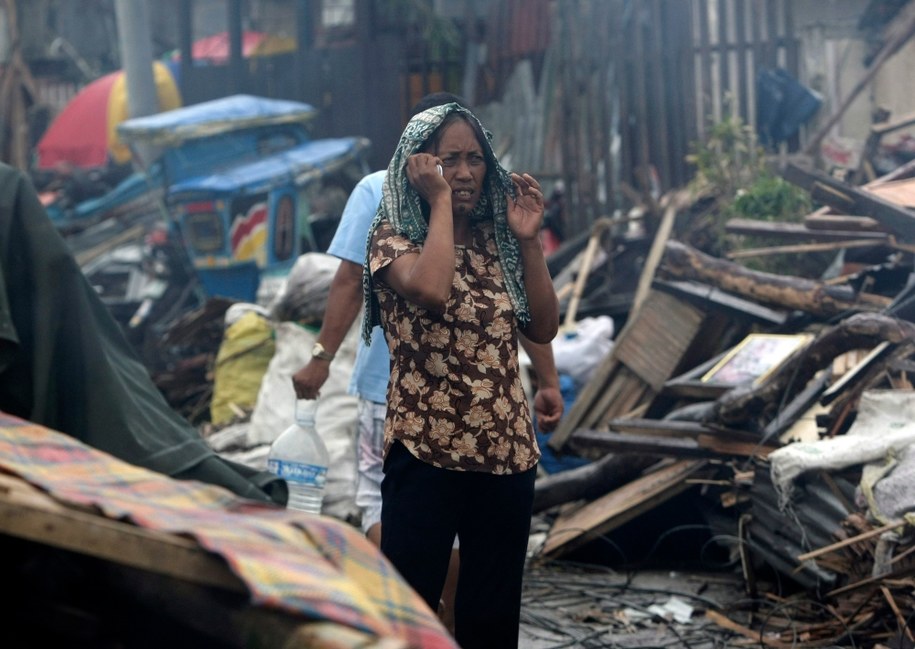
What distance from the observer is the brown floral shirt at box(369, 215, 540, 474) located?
3.62m

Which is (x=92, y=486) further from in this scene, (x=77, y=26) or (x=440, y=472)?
(x=77, y=26)

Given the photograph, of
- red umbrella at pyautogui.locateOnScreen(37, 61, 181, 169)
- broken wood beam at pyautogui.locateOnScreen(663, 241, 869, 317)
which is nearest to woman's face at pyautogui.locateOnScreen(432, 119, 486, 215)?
broken wood beam at pyautogui.locateOnScreen(663, 241, 869, 317)

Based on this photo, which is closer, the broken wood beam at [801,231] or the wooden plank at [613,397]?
the broken wood beam at [801,231]

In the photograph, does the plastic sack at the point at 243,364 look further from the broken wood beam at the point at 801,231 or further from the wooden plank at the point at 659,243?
the broken wood beam at the point at 801,231

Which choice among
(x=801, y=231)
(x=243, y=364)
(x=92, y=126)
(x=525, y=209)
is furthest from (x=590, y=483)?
(x=92, y=126)

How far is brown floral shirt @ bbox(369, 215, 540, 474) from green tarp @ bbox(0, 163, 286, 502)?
83 centimetres

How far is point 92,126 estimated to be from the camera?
17859 millimetres

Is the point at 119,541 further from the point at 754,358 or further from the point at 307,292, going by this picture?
the point at 307,292

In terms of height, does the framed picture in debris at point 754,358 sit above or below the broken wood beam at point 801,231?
below

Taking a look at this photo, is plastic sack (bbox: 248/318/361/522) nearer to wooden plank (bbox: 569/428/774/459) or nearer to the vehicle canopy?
wooden plank (bbox: 569/428/774/459)

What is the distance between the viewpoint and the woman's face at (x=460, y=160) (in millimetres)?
3744

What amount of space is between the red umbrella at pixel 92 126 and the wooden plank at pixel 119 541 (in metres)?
→ 15.9

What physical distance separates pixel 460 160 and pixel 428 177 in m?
0.15

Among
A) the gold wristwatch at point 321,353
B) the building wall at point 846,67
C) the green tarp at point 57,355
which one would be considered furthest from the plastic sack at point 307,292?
the building wall at point 846,67
